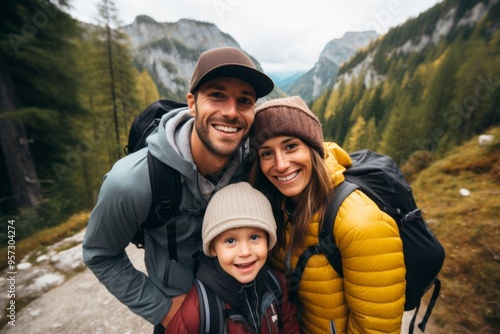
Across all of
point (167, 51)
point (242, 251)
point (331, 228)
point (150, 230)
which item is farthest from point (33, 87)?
point (167, 51)

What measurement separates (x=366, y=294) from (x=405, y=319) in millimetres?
3214

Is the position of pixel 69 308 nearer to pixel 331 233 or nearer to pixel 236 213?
pixel 236 213

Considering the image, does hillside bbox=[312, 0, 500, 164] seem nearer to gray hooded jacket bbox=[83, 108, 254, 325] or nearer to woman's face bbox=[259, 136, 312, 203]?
woman's face bbox=[259, 136, 312, 203]

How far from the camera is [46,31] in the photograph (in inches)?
356

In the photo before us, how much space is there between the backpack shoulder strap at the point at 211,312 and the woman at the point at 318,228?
699 mm

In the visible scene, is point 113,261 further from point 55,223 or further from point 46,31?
point 46,31

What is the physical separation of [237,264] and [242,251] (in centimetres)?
14

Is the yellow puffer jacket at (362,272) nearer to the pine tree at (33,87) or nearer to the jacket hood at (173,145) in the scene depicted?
the jacket hood at (173,145)

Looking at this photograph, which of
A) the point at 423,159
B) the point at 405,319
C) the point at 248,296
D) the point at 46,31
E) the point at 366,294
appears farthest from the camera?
the point at 423,159

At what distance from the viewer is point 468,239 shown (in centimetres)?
514

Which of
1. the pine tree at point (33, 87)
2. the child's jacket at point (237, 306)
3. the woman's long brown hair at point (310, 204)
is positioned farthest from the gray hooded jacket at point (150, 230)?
the pine tree at point (33, 87)

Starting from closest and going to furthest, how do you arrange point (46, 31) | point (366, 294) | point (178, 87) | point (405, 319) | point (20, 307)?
point (366, 294) → point (405, 319) → point (20, 307) → point (46, 31) → point (178, 87)

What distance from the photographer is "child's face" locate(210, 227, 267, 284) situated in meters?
1.91

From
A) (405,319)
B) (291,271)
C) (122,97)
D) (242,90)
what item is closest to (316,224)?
(291,271)
